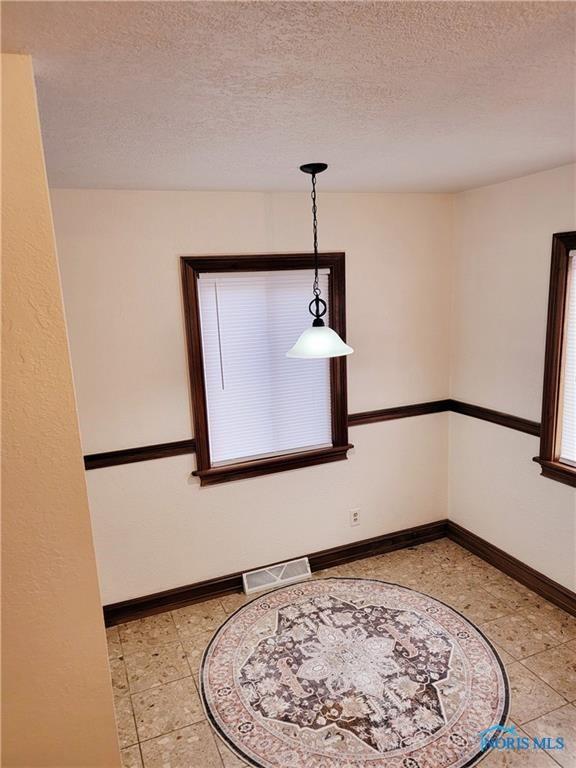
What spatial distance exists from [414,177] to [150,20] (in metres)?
2.18

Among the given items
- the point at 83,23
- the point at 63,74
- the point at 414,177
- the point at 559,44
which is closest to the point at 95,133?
the point at 63,74

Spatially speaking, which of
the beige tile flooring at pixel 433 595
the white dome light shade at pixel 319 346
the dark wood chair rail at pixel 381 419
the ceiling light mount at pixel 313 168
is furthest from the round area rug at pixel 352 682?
the ceiling light mount at pixel 313 168

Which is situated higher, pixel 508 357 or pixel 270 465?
pixel 508 357

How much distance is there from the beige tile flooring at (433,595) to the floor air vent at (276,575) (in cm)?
11

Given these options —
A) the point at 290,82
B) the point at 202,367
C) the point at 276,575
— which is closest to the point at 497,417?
the point at 276,575

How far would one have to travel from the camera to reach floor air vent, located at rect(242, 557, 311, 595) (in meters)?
3.47

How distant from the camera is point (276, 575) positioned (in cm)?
355

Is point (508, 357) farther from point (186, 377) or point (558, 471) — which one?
point (186, 377)

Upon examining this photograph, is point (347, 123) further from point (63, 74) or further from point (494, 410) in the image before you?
point (494, 410)

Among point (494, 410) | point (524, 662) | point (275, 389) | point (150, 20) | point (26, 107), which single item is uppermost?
point (150, 20)

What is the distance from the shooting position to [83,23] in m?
1.08

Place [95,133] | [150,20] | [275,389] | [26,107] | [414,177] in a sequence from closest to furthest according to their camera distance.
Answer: [150,20], [26,107], [95,133], [414,177], [275,389]

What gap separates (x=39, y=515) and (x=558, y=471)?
2.86 m

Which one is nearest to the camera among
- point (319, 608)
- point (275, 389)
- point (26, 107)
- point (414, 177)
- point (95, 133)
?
point (26, 107)
